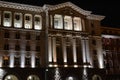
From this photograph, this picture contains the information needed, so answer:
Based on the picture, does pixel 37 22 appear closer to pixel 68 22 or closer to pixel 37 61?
pixel 68 22

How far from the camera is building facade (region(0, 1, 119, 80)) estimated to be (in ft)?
164

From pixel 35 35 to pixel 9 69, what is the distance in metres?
10.6

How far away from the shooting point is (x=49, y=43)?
53.0 m

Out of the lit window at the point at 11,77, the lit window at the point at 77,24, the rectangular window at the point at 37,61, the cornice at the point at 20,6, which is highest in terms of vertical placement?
the cornice at the point at 20,6

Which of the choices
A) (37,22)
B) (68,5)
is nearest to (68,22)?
(68,5)

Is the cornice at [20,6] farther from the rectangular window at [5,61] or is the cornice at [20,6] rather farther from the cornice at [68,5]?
the rectangular window at [5,61]

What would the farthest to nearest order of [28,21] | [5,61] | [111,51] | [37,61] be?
[111,51]
[28,21]
[37,61]
[5,61]

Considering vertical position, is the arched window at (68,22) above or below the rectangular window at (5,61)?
above

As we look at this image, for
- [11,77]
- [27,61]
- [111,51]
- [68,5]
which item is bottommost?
[11,77]

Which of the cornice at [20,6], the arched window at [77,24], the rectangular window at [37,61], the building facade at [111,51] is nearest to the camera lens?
the cornice at [20,6]

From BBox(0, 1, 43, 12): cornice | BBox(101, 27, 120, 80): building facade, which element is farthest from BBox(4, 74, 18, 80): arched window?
BBox(101, 27, 120, 80): building facade

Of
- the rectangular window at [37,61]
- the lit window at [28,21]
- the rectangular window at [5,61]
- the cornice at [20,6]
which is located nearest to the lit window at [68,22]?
the cornice at [20,6]

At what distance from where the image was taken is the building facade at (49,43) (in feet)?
164

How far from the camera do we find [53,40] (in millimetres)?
53750
